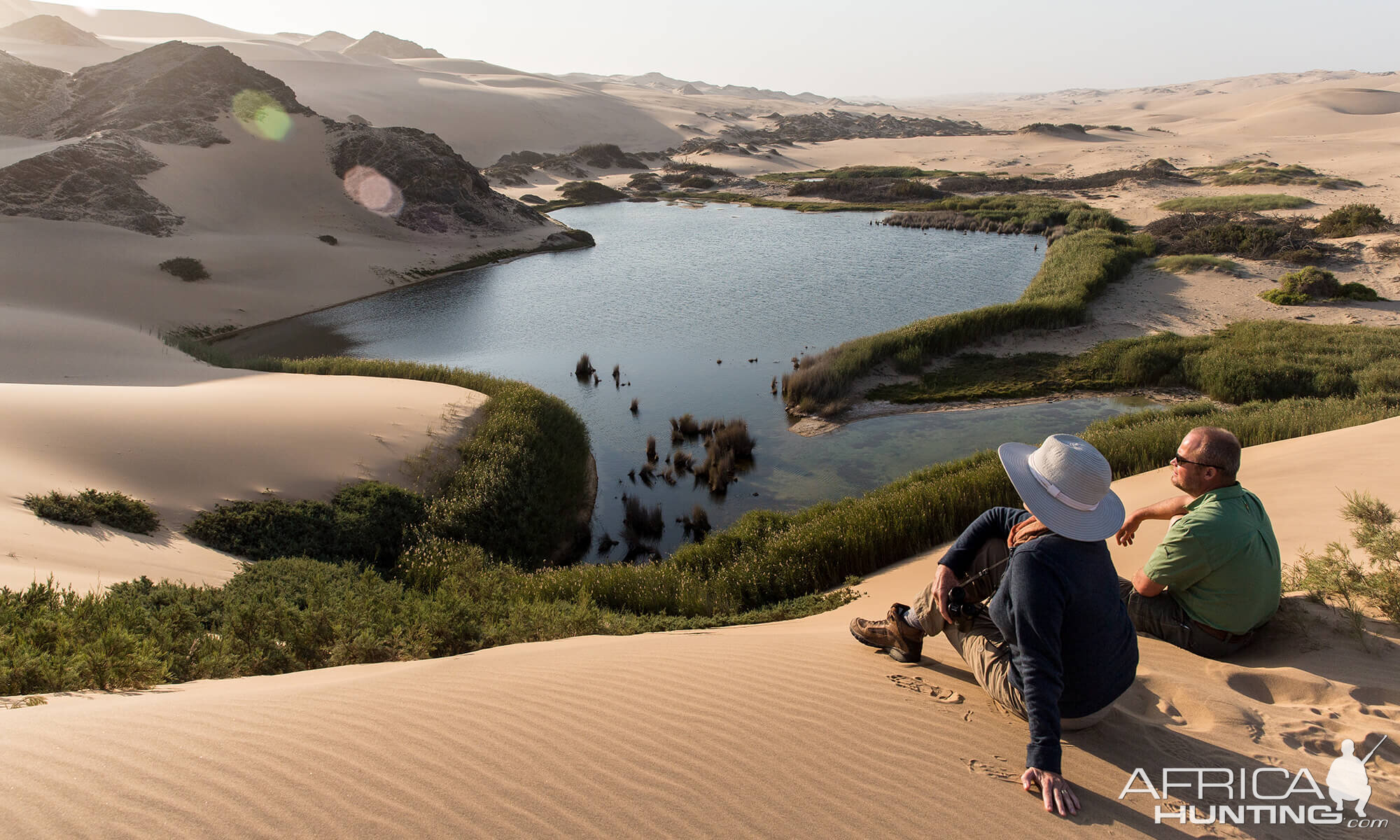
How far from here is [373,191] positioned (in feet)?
127

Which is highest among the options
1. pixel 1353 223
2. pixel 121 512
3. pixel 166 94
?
pixel 166 94

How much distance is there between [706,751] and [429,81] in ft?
343

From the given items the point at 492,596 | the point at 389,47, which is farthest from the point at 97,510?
the point at 389,47

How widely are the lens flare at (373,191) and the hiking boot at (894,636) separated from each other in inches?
1525

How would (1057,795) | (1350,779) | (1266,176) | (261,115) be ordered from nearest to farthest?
(1057,795), (1350,779), (261,115), (1266,176)

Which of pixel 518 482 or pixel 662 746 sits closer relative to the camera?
pixel 662 746

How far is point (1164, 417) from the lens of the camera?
13.6m

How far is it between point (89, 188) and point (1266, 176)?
60.8m

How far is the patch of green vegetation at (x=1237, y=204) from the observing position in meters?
36.7

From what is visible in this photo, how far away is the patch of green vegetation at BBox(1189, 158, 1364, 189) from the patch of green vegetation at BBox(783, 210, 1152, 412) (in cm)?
2361

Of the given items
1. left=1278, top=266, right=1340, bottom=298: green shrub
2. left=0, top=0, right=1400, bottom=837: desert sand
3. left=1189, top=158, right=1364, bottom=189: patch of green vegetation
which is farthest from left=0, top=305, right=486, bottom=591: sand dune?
left=1189, top=158, right=1364, bottom=189: patch of green vegetation

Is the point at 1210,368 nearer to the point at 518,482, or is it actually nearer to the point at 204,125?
the point at 518,482

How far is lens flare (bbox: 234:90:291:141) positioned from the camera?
3872cm

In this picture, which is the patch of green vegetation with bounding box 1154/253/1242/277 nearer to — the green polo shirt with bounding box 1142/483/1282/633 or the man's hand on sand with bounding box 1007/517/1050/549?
the green polo shirt with bounding box 1142/483/1282/633
